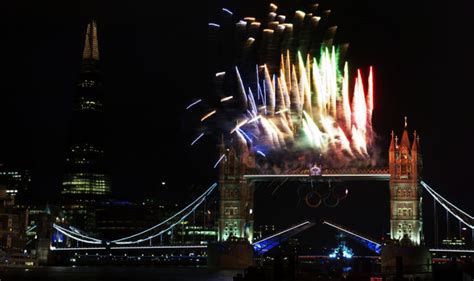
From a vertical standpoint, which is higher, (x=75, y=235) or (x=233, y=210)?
(x=233, y=210)

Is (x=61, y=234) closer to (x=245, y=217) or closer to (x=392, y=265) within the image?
(x=245, y=217)

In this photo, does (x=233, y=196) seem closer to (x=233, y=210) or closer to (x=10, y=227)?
(x=233, y=210)

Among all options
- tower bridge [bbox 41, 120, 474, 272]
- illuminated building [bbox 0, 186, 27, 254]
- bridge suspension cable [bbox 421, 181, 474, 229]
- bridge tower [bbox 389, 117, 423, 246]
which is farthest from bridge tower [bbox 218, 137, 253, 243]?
illuminated building [bbox 0, 186, 27, 254]

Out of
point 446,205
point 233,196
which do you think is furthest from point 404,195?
point 233,196

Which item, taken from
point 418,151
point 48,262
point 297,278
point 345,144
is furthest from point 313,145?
point 48,262

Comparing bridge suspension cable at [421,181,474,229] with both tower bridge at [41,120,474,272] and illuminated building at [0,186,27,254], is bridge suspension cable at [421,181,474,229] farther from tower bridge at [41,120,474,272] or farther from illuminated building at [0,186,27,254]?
illuminated building at [0,186,27,254]

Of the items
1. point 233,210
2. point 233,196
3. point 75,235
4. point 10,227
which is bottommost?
point 75,235

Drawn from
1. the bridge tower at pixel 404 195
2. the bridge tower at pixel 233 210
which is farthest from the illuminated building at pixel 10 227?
the bridge tower at pixel 404 195
